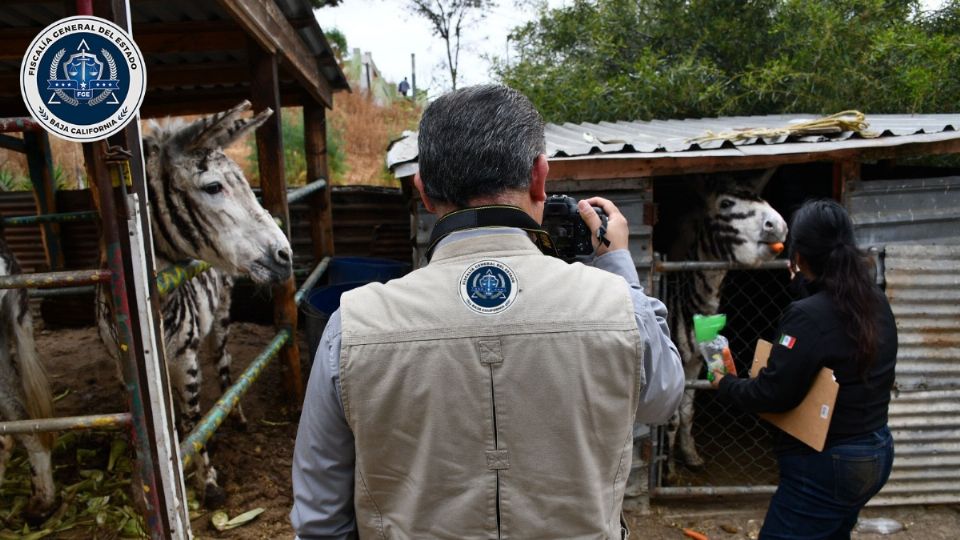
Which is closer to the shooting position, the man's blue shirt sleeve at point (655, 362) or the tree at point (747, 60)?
the man's blue shirt sleeve at point (655, 362)

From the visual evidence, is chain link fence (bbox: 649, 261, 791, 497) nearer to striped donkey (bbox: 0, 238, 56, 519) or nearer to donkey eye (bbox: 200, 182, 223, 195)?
donkey eye (bbox: 200, 182, 223, 195)

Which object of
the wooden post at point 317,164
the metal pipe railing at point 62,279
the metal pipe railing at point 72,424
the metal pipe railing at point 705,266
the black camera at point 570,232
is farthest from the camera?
the wooden post at point 317,164

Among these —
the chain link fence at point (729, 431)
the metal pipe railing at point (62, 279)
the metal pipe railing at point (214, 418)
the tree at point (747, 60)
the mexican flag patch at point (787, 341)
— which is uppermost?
the tree at point (747, 60)

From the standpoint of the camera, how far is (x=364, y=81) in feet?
68.6

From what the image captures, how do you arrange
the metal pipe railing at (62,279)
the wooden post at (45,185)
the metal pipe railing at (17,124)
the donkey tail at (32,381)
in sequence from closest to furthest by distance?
the metal pipe railing at (17,124), the metal pipe railing at (62,279), the donkey tail at (32,381), the wooden post at (45,185)

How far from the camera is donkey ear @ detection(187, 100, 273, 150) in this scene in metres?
3.31

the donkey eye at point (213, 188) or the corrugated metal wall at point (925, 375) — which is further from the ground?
the donkey eye at point (213, 188)

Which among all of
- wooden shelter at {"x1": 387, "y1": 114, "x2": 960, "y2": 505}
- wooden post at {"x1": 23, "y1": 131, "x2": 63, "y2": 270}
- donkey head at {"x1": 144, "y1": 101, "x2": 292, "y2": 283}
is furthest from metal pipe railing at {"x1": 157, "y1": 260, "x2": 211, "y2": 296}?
wooden post at {"x1": 23, "y1": 131, "x2": 63, "y2": 270}

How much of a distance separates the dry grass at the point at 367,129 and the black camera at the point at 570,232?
39.1 feet

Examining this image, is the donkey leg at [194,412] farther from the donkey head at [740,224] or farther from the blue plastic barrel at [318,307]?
the donkey head at [740,224]

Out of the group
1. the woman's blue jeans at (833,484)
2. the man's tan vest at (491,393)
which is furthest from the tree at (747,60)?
the man's tan vest at (491,393)

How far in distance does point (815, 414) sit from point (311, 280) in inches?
157

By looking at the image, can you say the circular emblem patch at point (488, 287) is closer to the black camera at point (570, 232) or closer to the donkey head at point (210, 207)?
the black camera at point (570, 232)

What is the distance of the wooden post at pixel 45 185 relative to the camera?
644 centimetres
